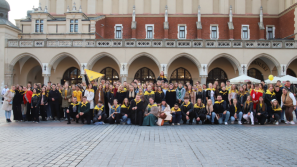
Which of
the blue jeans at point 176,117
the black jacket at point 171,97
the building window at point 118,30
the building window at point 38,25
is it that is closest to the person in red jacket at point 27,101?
the black jacket at point 171,97

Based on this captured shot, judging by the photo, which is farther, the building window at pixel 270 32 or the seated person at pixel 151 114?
the building window at pixel 270 32

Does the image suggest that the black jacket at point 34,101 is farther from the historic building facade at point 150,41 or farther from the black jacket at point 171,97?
the historic building facade at point 150,41

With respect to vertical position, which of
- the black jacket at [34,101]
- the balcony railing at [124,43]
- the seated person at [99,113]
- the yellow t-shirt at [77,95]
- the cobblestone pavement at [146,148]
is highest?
the balcony railing at [124,43]

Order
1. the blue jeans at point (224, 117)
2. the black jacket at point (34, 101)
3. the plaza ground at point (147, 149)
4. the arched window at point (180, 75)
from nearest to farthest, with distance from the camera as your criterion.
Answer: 1. the plaza ground at point (147, 149)
2. the blue jeans at point (224, 117)
3. the black jacket at point (34, 101)
4. the arched window at point (180, 75)

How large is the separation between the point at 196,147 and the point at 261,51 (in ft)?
62.7

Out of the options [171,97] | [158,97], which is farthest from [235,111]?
[158,97]

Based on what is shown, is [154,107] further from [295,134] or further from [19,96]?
[19,96]

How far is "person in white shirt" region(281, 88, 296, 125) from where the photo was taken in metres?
10.3

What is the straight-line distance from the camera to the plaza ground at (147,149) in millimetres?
4785

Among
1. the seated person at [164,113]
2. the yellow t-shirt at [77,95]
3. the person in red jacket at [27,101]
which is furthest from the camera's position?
the yellow t-shirt at [77,95]

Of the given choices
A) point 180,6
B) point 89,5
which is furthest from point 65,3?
point 180,6

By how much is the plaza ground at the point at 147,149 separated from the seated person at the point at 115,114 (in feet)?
6.98

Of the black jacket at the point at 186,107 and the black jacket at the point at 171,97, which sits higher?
the black jacket at the point at 171,97

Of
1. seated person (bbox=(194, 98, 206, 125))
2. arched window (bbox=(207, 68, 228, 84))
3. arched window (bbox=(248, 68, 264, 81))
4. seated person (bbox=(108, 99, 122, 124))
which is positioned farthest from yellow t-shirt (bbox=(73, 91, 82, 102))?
arched window (bbox=(248, 68, 264, 81))
